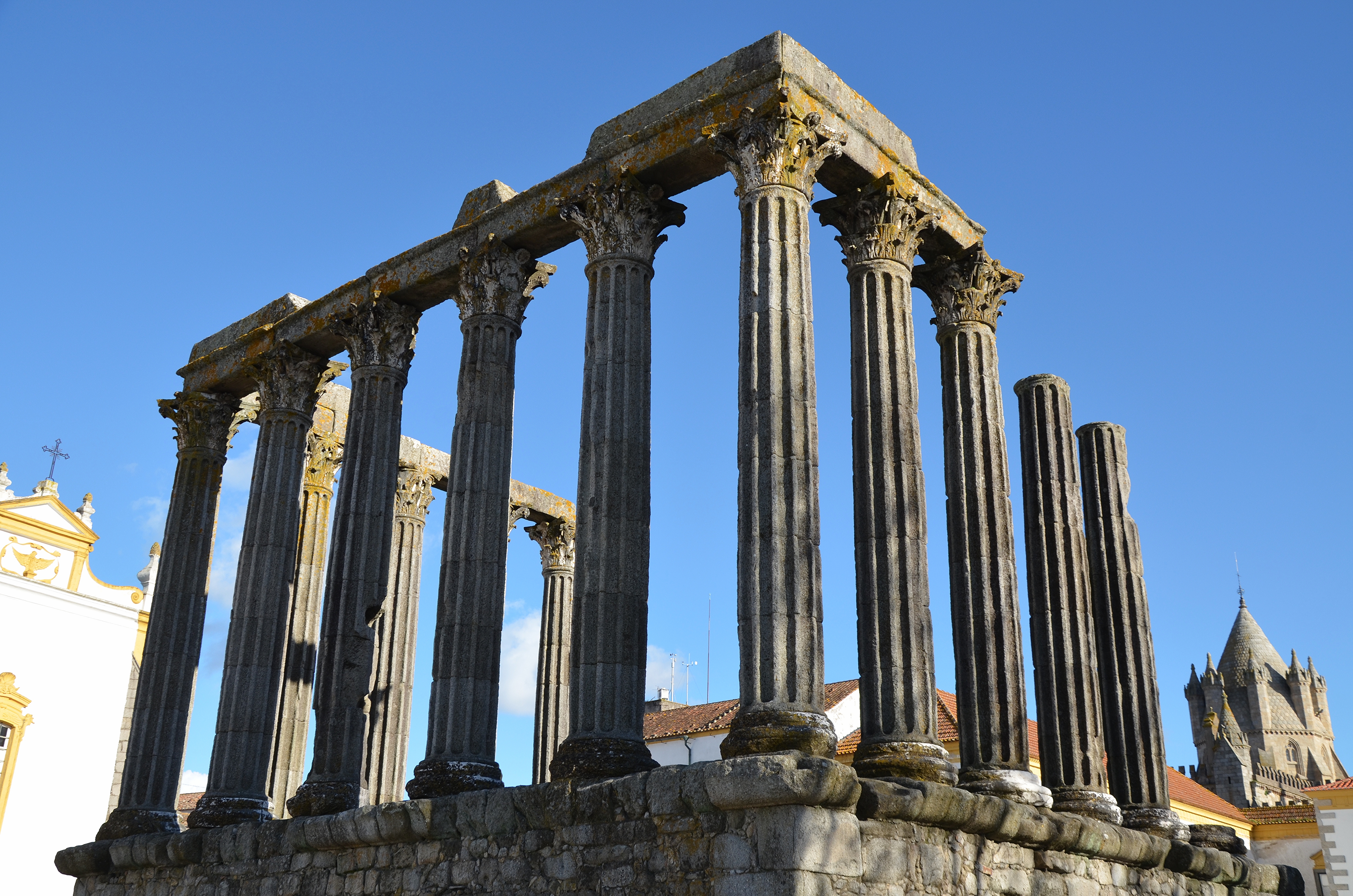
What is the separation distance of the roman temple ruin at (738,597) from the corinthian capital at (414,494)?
3373 mm

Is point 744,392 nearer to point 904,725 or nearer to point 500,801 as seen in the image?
point 904,725

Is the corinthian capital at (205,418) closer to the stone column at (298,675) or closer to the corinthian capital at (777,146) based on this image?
the stone column at (298,675)

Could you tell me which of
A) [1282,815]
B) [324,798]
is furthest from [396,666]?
[1282,815]

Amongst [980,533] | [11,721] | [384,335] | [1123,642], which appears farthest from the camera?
[11,721]

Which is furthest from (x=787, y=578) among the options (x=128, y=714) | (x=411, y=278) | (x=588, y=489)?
(x=128, y=714)

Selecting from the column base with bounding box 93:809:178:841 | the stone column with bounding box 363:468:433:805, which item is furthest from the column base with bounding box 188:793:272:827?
the stone column with bounding box 363:468:433:805

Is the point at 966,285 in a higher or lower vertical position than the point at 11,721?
higher

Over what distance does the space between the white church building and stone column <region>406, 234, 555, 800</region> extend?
45.1ft

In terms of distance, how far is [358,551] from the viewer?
52.0ft

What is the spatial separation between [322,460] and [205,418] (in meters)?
2.26

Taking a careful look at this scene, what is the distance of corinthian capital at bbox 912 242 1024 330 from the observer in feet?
50.9

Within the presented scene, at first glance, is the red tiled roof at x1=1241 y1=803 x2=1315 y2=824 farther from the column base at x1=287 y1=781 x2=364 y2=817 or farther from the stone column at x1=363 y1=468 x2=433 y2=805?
the column base at x1=287 y1=781 x2=364 y2=817

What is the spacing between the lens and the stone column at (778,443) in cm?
1096

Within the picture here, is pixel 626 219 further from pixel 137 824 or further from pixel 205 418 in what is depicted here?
pixel 137 824
